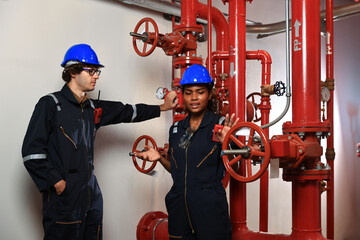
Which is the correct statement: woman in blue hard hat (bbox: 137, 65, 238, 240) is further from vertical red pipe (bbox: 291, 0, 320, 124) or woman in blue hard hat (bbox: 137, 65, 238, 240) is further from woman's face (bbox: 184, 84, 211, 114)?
vertical red pipe (bbox: 291, 0, 320, 124)

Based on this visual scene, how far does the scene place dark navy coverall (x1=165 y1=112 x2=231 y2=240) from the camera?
2160 mm

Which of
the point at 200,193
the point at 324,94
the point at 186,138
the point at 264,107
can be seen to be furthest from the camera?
the point at 264,107

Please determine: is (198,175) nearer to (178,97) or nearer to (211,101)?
(211,101)

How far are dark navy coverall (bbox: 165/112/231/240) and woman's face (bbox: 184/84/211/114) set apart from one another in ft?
0.25

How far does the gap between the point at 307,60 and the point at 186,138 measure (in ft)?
2.49

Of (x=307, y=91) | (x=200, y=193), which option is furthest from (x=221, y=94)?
(x=200, y=193)

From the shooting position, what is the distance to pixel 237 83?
2.62 m

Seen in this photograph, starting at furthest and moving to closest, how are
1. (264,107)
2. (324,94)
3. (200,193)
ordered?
(264,107)
(324,94)
(200,193)

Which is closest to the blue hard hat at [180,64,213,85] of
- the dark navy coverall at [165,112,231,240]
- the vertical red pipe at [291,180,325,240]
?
the dark navy coverall at [165,112,231,240]

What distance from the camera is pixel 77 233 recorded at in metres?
2.36

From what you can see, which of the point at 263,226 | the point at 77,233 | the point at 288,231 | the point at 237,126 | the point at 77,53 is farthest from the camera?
the point at 288,231

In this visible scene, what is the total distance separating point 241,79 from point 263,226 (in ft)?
3.81

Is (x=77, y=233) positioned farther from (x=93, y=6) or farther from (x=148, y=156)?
(x=93, y=6)

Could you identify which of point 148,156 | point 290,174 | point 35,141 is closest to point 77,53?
point 35,141
